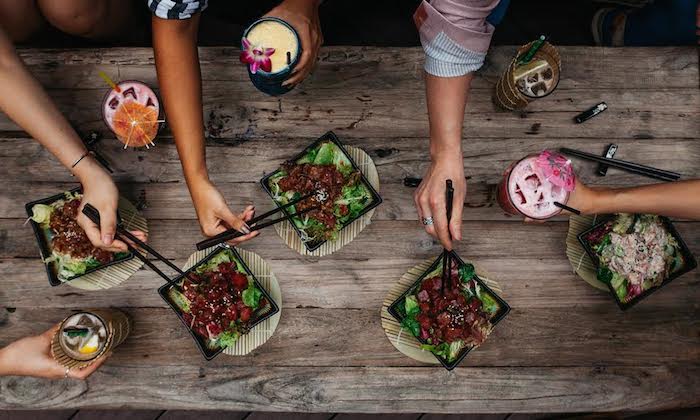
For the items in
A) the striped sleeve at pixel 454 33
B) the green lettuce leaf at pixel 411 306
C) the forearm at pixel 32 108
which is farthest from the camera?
the green lettuce leaf at pixel 411 306

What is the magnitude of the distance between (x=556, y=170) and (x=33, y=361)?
2.14m

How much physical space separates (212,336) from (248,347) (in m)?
0.19

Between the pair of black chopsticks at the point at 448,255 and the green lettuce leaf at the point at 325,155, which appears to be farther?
the green lettuce leaf at the point at 325,155

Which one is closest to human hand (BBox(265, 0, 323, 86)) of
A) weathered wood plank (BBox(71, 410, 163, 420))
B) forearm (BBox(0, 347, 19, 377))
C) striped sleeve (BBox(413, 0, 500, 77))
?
striped sleeve (BBox(413, 0, 500, 77))

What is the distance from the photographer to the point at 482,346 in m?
2.04

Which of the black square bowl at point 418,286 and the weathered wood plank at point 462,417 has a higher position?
the black square bowl at point 418,286

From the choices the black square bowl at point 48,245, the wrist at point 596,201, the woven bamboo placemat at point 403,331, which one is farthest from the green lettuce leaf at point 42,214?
the wrist at point 596,201

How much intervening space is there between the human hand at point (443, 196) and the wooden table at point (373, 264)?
0.25 metres

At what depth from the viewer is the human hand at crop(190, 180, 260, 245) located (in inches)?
71.0

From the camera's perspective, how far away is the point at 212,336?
185 cm

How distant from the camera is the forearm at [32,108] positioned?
1809 mm

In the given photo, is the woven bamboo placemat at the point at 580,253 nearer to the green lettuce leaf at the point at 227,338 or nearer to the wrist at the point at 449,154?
the wrist at the point at 449,154

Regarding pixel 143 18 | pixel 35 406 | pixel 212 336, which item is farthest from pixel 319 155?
pixel 143 18

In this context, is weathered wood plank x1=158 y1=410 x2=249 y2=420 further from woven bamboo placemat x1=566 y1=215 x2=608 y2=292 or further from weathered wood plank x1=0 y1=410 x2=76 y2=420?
woven bamboo placemat x1=566 y1=215 x2=608 y2=292
